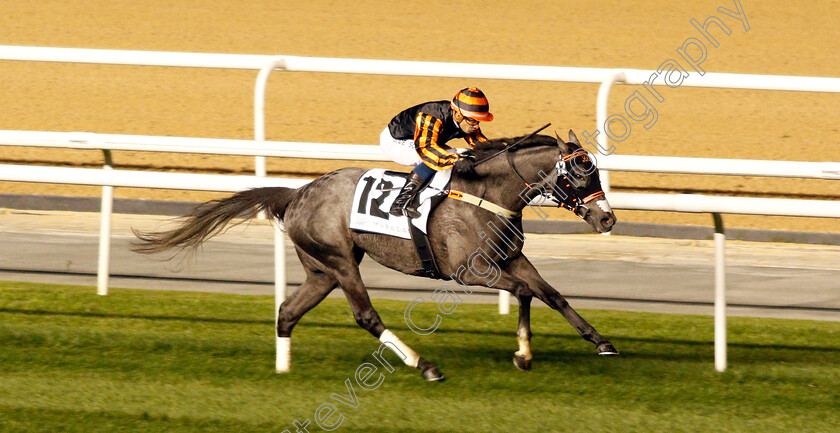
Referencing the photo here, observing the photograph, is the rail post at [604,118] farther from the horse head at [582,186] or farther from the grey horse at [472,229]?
the horse head at [582,186]

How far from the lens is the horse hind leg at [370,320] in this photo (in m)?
5.24

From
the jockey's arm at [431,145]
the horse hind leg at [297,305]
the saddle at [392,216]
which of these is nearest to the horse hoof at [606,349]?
the saddle at [392,216]

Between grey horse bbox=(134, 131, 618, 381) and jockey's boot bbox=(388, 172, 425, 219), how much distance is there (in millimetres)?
94

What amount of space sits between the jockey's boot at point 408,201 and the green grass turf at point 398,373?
713mm

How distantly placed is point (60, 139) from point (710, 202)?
10.6 ft

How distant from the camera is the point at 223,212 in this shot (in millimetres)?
5691

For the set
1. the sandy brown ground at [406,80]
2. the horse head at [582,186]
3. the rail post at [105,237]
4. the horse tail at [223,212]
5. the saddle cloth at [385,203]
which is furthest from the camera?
the sandy brown ground at [406,80]

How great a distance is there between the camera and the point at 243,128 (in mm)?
15734

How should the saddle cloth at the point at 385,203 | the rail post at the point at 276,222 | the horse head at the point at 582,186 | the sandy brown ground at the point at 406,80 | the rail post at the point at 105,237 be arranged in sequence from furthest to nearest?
the sandy brown ground at the point at 406,80 → the rail post at the point at 105,237 → the rail post at the point at 276,222 → the saddle cloth at the point at 385,203 → the horse head at the point at 582,186

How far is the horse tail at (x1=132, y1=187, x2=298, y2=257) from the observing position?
5.60m

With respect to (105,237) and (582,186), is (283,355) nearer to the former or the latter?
(582,186)

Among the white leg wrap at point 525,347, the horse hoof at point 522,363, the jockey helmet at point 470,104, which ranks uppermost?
the jockey helmet at point 470,104

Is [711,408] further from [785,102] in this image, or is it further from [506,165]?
[785,102]

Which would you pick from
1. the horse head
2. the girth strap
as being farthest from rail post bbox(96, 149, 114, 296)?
the horse head
